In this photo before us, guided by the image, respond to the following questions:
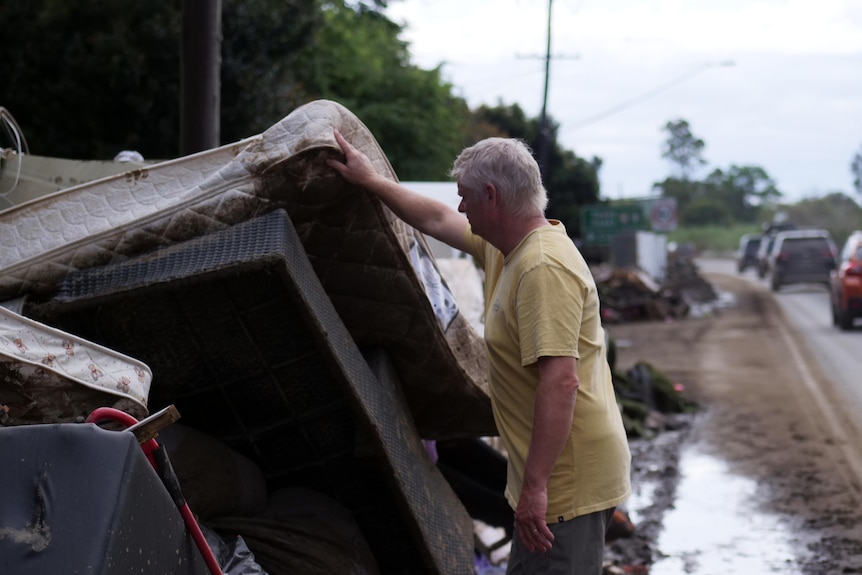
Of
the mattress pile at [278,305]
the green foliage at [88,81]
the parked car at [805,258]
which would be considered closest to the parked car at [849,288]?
the parked car at [805,258]

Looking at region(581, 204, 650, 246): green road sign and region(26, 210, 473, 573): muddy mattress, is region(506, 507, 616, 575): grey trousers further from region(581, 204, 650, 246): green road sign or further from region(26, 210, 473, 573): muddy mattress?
region(581, 204, 650, 246): green road sign

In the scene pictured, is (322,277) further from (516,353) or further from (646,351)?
(646,351)

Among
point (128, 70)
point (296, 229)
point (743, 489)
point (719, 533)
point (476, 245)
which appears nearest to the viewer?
point (296, 229)

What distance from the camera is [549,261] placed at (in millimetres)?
2775

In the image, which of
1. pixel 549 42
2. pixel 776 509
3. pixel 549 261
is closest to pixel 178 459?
pixel 549 261

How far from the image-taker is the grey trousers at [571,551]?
282 centimetres

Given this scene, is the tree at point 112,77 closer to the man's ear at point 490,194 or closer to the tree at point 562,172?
the man's ear at point 490,194

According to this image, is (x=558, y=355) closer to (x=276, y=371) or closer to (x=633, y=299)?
(x=276, y=371)

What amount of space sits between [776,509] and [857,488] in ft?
2.63

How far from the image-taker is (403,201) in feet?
11.0

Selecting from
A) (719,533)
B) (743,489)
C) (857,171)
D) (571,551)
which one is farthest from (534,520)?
(857,171)

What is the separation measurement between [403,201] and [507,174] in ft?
1.87

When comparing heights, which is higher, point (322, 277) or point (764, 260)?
point (322, 277)

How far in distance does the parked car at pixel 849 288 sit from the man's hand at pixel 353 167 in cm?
1634
